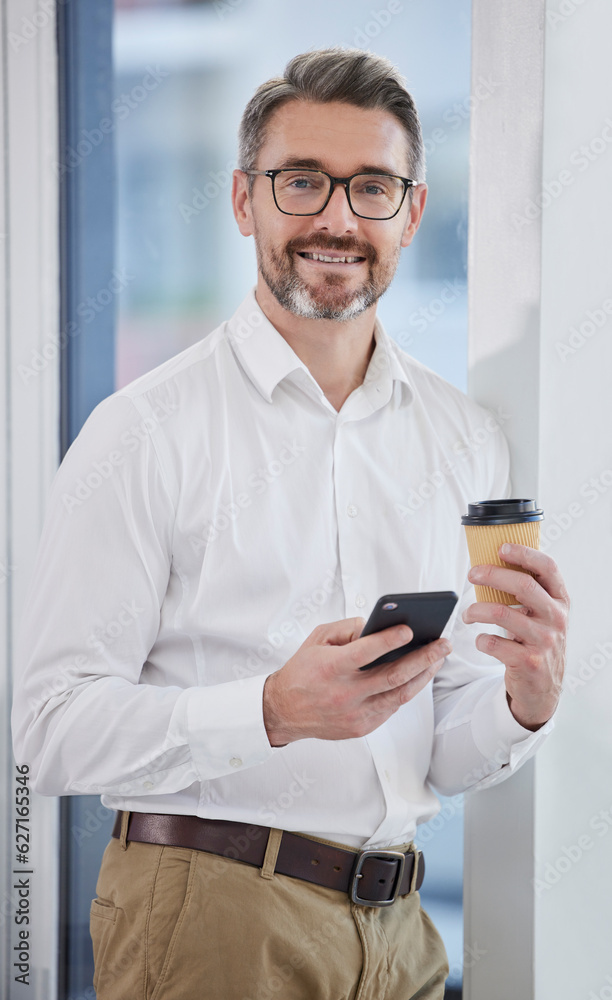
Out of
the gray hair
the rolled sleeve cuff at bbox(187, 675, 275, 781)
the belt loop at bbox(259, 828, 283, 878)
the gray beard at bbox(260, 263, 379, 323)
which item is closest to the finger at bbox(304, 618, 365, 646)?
the rolled sleeve cuff at bbox(187, 675, 275, 781)

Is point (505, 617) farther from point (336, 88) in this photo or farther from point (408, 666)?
point (336, 88)

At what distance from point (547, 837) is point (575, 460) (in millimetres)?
736

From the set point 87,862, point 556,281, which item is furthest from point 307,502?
point 87,862

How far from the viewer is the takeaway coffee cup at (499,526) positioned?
1103 millimetres

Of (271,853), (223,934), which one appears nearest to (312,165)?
(271,853)

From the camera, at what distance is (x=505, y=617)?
1153mm

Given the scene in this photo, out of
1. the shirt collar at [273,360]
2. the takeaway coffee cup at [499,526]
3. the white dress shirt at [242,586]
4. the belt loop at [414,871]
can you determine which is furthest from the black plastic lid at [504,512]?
the belt loop at [414,871]

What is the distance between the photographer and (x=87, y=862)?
6.48ft

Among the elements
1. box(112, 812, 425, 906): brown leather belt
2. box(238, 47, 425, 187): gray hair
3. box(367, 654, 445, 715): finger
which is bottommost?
box(112, 812, 425, 906): brown leather belt

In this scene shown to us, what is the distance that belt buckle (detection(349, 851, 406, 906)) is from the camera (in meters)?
1.35

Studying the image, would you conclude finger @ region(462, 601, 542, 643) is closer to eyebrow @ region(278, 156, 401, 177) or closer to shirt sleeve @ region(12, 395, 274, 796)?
shirt sleeve @ region(12, 395, 274, 796)

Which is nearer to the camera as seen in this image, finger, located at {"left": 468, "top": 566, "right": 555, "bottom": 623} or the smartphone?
the smartphone

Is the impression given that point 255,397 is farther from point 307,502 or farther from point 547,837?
point 547,837

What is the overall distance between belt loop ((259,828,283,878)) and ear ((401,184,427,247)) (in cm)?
106
